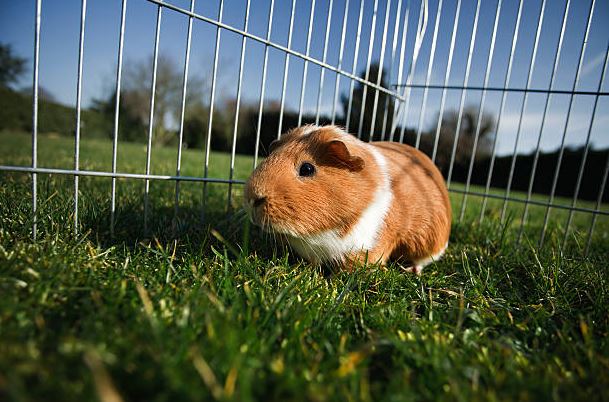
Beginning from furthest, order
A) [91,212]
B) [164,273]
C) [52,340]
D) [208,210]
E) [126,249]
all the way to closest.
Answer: [208,210] < [91,212] < [126,249] < [164,273] < [52,340]

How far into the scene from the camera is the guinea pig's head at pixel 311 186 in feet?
6.08

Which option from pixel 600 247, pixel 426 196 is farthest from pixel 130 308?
pixel 600 247

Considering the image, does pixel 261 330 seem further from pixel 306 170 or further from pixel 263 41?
pixel 263 41

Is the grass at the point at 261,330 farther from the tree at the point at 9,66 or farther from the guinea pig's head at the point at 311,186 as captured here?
the tree at the point at 9,66

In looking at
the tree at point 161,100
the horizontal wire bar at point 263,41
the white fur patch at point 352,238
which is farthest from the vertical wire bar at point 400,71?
the tree at point 161,100

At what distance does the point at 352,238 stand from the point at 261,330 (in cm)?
94

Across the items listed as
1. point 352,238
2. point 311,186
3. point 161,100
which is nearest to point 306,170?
point 311,186

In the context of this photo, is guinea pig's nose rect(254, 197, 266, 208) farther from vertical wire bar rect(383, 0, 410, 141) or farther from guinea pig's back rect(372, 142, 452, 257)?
vertical wire bar rect(383, 0, 410, 141)

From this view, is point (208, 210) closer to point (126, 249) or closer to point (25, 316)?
point (126, 249)

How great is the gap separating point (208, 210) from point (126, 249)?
144 cm

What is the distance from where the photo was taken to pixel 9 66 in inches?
623

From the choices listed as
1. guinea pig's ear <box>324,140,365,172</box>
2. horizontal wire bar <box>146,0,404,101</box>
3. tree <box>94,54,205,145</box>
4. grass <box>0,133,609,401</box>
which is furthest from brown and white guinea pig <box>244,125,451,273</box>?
tree <box>94,54,205,145</box>

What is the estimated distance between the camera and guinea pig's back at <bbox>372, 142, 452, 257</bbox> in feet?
7.67

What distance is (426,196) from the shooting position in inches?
99.7
